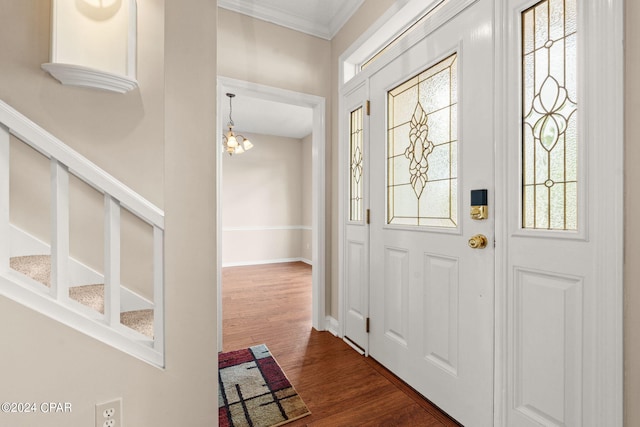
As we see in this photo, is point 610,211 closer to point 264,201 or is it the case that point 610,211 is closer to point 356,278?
point 356,278

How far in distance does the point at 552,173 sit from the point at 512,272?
43cm

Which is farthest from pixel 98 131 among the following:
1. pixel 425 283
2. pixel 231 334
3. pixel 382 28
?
pixel 425 283

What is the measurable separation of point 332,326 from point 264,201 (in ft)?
12.9

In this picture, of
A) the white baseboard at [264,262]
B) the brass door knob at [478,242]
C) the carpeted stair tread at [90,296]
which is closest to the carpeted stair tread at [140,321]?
the carpeted stair tread at [90,296]

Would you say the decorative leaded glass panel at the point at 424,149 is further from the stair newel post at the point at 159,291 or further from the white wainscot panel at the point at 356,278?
Result: the stair newel post at the point at 159,291

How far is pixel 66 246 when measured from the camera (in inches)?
39.8

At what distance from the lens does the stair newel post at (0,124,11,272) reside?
0.92 metres

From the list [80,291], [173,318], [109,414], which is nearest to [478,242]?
[173,318]

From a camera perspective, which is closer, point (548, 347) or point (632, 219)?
point (632, 219)

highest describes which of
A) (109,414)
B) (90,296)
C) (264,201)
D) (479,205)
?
(264,201)

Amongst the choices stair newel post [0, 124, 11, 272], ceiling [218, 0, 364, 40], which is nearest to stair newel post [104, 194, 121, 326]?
stair newel post [0, 124, 11, 272]

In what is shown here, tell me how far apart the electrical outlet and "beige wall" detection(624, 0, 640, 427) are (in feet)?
5.71

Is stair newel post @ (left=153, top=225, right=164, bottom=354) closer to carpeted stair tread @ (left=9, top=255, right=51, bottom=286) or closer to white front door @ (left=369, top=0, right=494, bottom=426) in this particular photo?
carpeted stair tread @ (left=9, top=255, right=51, bottom=286)

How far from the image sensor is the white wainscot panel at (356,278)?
2.21 meters
